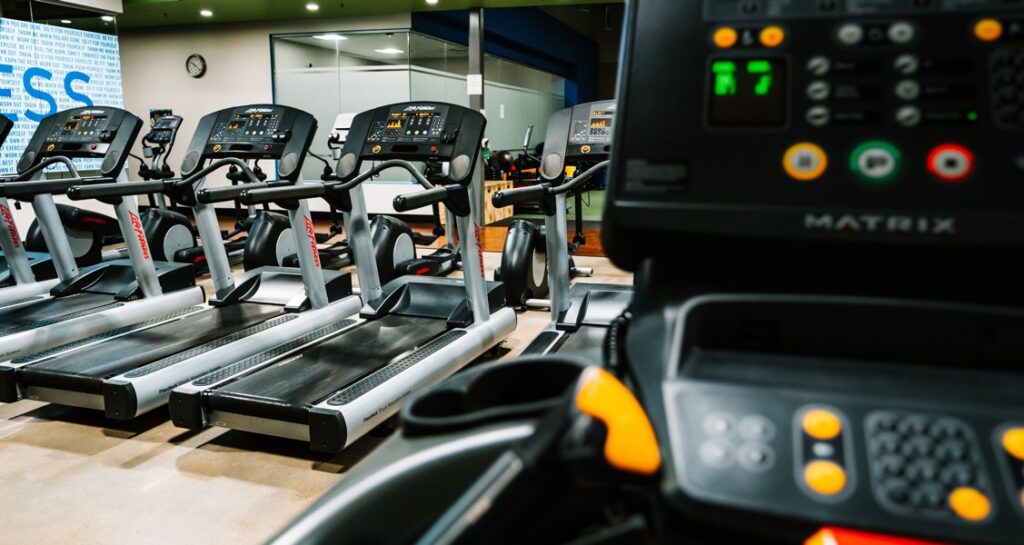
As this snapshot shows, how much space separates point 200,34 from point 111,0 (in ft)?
7.06

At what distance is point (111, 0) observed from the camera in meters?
7.62

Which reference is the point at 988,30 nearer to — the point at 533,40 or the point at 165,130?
→ the point at 165,130

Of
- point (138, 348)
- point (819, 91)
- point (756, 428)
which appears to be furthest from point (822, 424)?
point (138, 348)

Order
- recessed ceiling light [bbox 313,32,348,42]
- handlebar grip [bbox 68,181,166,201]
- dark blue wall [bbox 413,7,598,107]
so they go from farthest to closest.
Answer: dark blue wall [bbox 413,7,598,107] → recessed ceiling light [bbox 313,32,348,42] → handlebar grip [bbox 68,181,166,201]

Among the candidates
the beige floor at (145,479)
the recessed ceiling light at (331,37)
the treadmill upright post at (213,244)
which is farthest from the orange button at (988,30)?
the recessed ceiling light at (331,37)

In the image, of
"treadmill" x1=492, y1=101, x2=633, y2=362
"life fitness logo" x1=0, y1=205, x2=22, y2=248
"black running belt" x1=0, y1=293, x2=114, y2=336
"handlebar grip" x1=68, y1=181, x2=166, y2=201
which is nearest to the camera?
"handlebar grip" x1=68, y1=181, x2=166, y2=201

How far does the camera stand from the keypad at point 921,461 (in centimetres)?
49

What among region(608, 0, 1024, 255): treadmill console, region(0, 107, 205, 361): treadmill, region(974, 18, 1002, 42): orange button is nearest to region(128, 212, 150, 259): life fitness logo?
region(0, 107, 205, 361): treadmill

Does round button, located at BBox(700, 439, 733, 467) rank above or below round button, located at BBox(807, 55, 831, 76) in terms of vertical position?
below

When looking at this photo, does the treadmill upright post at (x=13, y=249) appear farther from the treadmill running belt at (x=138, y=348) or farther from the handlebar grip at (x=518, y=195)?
the handlebar grip at (x=518, y=195)

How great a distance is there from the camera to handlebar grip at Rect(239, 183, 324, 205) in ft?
10.3

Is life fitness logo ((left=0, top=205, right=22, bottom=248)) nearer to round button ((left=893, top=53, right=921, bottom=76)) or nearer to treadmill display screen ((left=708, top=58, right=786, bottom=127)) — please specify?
treadmill display screen ((left=708, top=58, right=786, bottom=127))

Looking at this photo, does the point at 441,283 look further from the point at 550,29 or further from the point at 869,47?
the point at 550,29

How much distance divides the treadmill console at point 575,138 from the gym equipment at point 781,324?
9.42 ft
